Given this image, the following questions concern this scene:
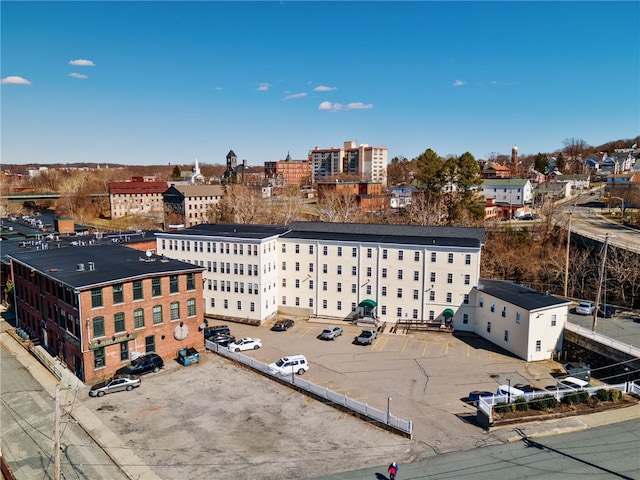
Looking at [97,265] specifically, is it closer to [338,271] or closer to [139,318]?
[139,318]

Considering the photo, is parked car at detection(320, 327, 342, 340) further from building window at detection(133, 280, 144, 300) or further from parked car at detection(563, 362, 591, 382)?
parked car at detection(563, 362, 591, 382)

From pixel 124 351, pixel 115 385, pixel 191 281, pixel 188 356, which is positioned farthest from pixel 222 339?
pixel 115 385

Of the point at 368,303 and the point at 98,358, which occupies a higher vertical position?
the point at 368,303

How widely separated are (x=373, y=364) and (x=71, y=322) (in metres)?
22.6

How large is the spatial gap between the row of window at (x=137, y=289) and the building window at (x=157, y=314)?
94cm

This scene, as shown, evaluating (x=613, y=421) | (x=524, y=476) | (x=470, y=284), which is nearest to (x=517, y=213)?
(x=470, y=284)

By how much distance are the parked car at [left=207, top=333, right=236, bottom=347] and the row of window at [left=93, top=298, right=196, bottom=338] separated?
354cm

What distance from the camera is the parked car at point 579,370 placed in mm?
32406

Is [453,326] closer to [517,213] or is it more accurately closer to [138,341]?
[138,341]

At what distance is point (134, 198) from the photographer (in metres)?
122

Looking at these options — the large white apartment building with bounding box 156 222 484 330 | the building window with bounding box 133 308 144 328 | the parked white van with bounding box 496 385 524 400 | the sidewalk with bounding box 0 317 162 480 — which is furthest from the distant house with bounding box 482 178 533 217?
the sidewalk with bounding box 0 317 162 480

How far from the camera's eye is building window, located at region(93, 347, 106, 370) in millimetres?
32094

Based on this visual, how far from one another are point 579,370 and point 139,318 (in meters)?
32.8

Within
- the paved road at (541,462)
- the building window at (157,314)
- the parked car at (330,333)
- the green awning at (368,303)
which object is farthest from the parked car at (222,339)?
the paved road at (541,462)
